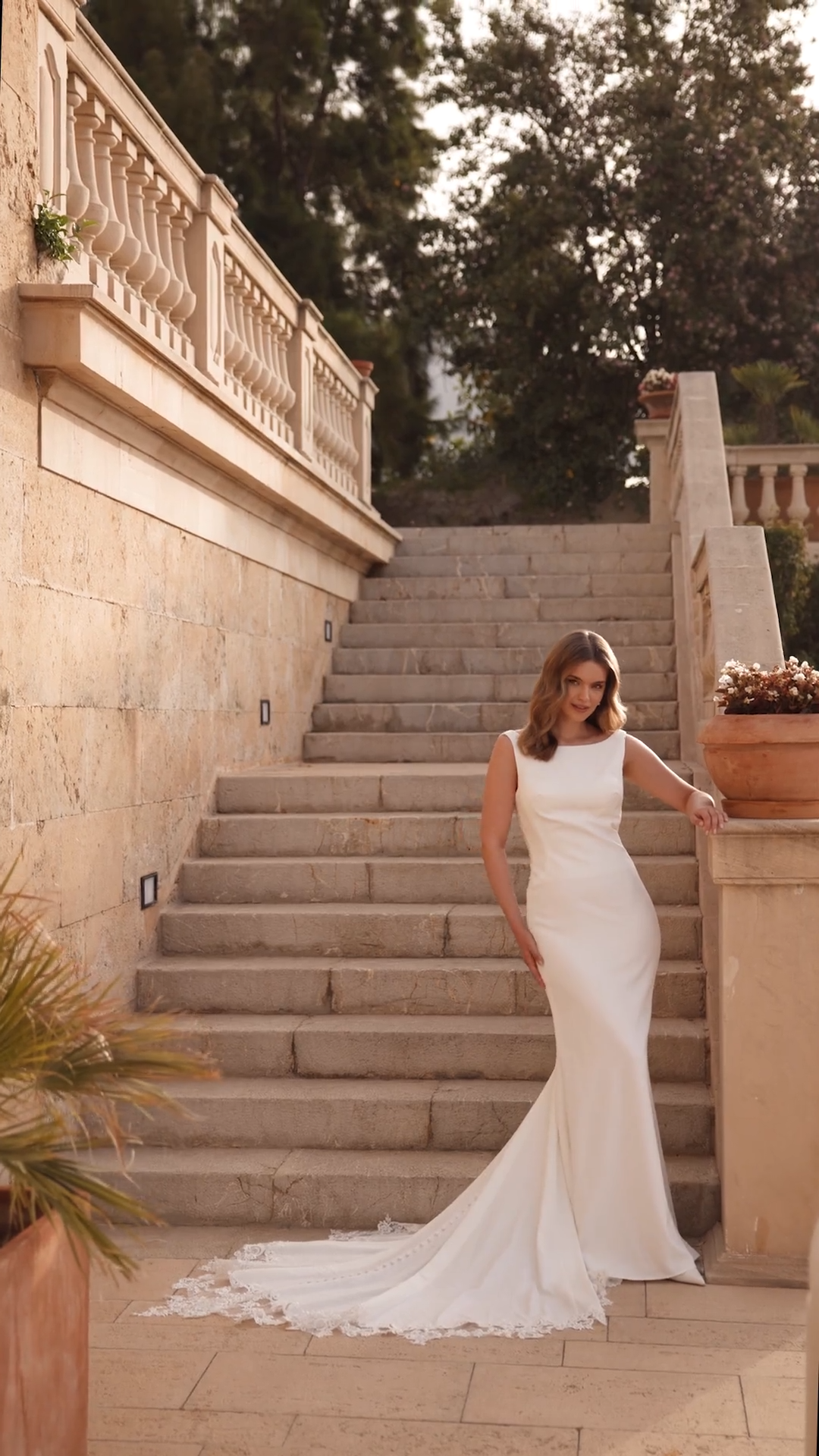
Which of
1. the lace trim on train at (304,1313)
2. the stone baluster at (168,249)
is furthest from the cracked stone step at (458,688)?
the lace trim on train at (304,1313)

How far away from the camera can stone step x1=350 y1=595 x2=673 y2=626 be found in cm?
→ 945

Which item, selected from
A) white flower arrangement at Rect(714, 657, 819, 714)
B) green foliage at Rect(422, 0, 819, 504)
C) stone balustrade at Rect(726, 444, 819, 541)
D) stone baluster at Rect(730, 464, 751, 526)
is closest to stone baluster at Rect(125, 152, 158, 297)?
white flower arrangement at Rect(714, 657, 819, 714)

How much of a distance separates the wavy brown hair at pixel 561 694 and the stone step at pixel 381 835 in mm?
1725

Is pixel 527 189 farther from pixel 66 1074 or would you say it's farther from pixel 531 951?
pixel 66 1074

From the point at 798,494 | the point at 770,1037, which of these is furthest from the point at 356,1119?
the point at 798,494

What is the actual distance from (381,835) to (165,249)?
2696 mm

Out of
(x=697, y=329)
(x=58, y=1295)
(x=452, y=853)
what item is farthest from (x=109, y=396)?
(x=697, y=329)

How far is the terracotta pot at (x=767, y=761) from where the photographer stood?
4316 mm

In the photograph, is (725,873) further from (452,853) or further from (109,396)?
(109,396)

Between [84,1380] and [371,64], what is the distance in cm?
1733

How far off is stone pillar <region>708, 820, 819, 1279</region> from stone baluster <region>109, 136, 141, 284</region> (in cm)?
310

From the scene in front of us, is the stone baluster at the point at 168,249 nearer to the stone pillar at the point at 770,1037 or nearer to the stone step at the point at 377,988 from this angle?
the stone step at the point at 377,988

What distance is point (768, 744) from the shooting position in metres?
4.34

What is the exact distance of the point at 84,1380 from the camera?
3061mm
